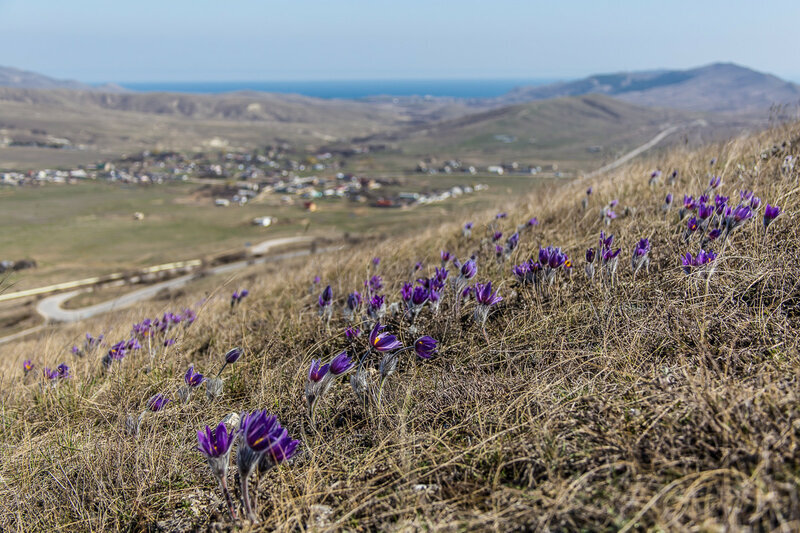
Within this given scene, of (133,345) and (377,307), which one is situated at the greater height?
(377,307)

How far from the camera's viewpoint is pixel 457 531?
1479 millimetres

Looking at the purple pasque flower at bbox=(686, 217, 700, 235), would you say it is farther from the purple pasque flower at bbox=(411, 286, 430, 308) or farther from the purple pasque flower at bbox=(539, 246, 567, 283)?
the purple pasque flower at bbox=(411, 286, 430, 308)

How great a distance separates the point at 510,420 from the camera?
1960mm

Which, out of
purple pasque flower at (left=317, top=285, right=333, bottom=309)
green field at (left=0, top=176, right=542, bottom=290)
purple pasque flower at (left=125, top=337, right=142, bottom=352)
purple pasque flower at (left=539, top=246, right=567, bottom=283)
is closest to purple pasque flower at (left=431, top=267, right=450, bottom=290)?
purple pasque flower at (left=539, top=246, right=567, bottom=283)

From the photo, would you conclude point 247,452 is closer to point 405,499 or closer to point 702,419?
point 405,499

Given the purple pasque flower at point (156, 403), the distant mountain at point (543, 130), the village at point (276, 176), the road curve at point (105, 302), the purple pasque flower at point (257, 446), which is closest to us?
the purple pasque flower at point (257, 446)

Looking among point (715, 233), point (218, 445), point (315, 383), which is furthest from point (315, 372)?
point (715, 233)

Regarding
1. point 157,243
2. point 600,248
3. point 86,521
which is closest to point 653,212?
point 600,248

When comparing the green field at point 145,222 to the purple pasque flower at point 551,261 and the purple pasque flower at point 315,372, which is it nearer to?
the purple pasque flower at point 551,261

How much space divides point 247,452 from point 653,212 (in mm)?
3965

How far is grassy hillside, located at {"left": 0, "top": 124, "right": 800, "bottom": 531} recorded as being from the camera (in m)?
→ 1.48

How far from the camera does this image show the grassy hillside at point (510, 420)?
4.87 ft

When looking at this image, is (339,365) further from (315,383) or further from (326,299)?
(326,299)

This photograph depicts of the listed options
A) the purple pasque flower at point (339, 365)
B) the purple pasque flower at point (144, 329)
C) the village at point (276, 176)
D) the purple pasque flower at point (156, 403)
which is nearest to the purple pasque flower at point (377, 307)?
the purple pasque flower at point (339, 365)
